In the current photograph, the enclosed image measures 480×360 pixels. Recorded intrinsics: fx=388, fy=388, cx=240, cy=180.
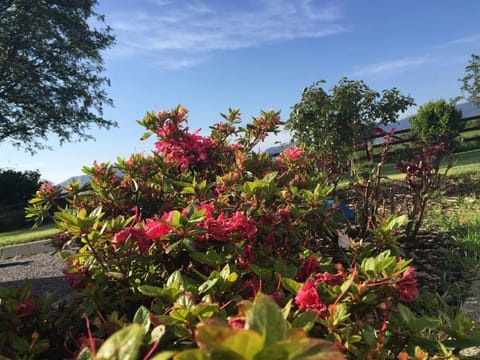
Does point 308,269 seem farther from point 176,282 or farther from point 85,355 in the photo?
point 85,355

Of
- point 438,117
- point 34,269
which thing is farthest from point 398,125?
point 438,117

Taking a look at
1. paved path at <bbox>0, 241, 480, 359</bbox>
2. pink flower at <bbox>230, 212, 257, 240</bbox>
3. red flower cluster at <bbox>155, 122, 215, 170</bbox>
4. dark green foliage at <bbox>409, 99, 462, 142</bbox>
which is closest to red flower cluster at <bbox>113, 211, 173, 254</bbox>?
pink flower at <bbox>230, 212, 257, 240</bbox>

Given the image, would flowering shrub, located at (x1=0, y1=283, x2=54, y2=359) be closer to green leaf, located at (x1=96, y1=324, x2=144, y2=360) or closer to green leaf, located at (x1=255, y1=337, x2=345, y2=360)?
green leaf, located at (x1=96, y1=324, x2=144, y2=360)

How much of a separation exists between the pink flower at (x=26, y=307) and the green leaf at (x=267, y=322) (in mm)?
1095

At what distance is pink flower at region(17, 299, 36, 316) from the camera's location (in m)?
1.32

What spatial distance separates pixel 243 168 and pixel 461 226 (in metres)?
3.24

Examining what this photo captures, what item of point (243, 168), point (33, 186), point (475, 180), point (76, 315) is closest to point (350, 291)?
point (76, 315)

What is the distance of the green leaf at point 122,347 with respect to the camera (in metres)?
0.55

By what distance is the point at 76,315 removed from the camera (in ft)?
4.67

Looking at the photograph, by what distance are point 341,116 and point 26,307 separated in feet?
15.8

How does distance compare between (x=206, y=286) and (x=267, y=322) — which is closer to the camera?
(x=267, y=322)

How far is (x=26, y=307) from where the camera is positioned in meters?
1.34

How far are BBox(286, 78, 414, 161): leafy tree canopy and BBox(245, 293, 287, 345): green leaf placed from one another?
4904 millimetres

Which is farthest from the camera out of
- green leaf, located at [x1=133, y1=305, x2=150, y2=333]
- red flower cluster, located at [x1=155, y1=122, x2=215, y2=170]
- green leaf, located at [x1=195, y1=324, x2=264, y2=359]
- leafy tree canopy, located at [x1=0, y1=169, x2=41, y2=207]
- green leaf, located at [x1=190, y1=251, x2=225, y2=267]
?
leafy tree canopy, located at [x1=0, y1=169, x2=41, y2=207]
